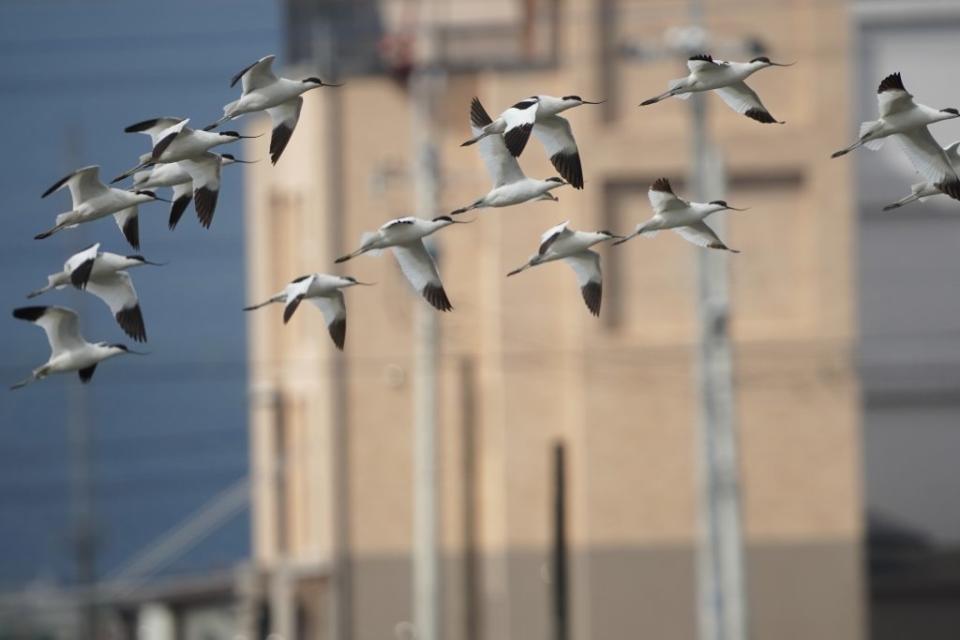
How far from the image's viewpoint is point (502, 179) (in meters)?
10.6

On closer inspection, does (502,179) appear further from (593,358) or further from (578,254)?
(593,358)

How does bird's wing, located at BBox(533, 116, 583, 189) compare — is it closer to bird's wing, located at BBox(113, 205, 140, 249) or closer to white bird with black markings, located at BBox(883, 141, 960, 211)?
white bird with black markings, located at BBox(883, 141, 960, 211)

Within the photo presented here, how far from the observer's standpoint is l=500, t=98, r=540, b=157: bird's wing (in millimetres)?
10188

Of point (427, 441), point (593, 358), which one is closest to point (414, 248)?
point (427, 441)

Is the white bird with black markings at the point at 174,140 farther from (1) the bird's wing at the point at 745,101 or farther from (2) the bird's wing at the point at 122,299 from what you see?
(1) the bird's wing at the point at 745,101

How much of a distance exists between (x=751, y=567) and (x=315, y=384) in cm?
603

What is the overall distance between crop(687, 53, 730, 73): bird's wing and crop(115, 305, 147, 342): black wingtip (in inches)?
106

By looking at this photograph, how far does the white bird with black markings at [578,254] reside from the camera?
1042 cm

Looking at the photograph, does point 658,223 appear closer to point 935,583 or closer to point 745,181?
point 745,181

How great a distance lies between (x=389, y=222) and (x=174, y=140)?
3.36 ft

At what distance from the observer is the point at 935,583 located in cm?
3219

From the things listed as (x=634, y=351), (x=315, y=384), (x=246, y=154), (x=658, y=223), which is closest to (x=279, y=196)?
(x=246, y=154)

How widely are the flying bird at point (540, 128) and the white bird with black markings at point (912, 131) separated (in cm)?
119

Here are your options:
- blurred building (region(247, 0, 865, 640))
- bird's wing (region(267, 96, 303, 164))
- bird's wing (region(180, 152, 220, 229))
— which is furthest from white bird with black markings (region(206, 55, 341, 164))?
blurred building (region(247, 0, 865, 640))
